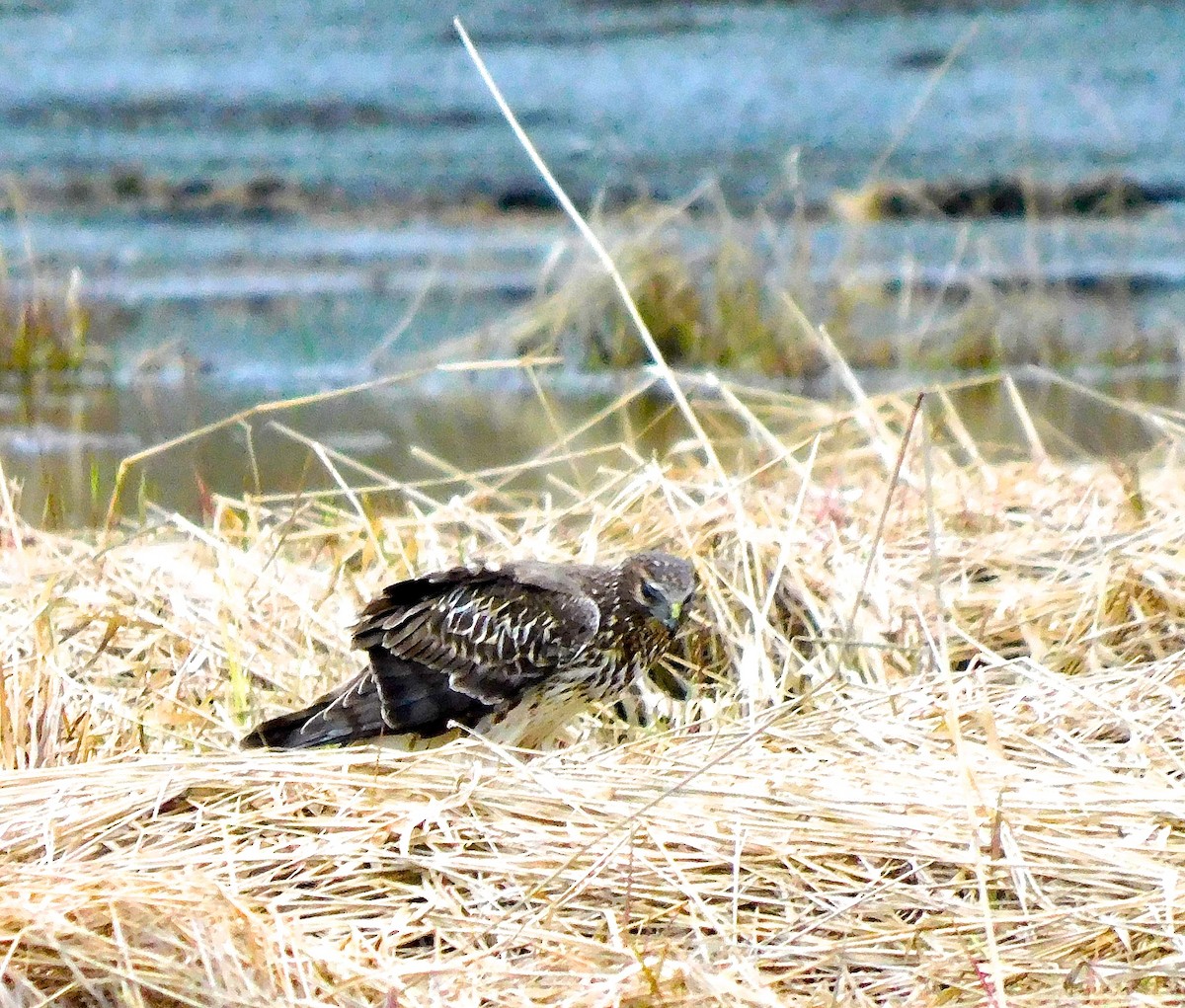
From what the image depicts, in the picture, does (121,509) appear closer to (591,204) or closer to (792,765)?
(591,204)

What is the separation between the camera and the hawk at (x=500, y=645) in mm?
2268

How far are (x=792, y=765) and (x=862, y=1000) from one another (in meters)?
0.48

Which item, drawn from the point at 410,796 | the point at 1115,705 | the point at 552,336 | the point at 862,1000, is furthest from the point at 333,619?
the point at 552,336

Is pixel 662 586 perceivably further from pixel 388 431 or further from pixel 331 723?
pixel 388 431

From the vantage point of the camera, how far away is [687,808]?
1.75m

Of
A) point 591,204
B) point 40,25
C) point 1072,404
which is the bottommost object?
point 1072,404

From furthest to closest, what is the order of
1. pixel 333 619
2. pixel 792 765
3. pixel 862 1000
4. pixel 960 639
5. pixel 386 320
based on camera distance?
pixel 386 320
pixel 333 619
pixel 960 639
pixel 792 765
pixel 862 1000

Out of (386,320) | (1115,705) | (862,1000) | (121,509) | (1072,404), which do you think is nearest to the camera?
(862,1000)

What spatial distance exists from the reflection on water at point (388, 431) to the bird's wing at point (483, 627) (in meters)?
1.41

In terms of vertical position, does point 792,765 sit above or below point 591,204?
below

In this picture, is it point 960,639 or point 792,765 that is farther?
point 960,639

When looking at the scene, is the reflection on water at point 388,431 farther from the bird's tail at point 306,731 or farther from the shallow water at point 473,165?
the bird's tail at point 306,731

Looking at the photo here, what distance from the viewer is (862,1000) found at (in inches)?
57.1

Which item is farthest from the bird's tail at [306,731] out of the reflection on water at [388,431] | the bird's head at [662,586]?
the reflection on water at [388,431]
